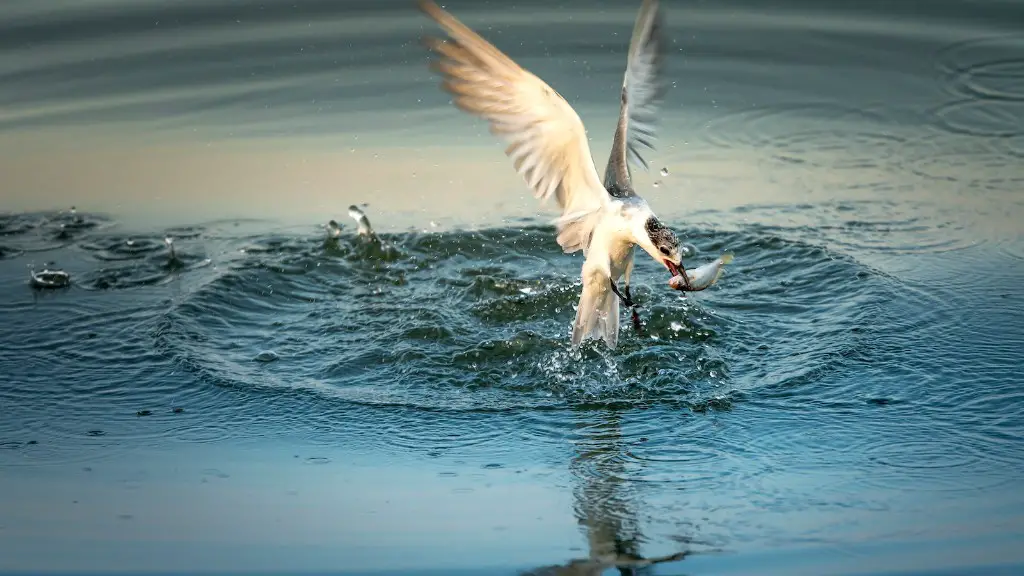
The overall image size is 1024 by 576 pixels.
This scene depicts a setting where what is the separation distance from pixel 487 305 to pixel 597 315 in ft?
2.80

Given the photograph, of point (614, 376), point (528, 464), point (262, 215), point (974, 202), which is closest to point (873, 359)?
point (614, 376)

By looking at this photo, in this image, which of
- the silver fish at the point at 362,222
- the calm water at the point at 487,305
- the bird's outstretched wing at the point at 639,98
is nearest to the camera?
the calm water at the point at 487,305

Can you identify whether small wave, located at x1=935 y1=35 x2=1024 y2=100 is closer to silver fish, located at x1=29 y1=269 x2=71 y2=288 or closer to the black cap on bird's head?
the black cap on bird's head

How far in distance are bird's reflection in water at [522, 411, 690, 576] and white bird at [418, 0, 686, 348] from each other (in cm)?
95

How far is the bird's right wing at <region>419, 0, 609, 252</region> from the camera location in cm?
560

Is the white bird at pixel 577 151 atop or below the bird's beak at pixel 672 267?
atop

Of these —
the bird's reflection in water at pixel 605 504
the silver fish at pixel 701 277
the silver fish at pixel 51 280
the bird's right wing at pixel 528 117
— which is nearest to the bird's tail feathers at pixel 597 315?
the bird's right wing at pixel 528 117

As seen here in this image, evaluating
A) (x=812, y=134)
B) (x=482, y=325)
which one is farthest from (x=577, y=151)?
(x=812, y=134)

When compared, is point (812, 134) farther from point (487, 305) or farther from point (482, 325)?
point (482, 325)

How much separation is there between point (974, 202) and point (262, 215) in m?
4.79

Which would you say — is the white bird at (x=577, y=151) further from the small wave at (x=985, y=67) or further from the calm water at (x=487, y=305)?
the small wave at (x=985, y=67)

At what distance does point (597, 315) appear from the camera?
6.34 meters

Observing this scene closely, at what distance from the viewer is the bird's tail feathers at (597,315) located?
6.30 metres

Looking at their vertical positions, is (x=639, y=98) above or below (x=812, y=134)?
above
